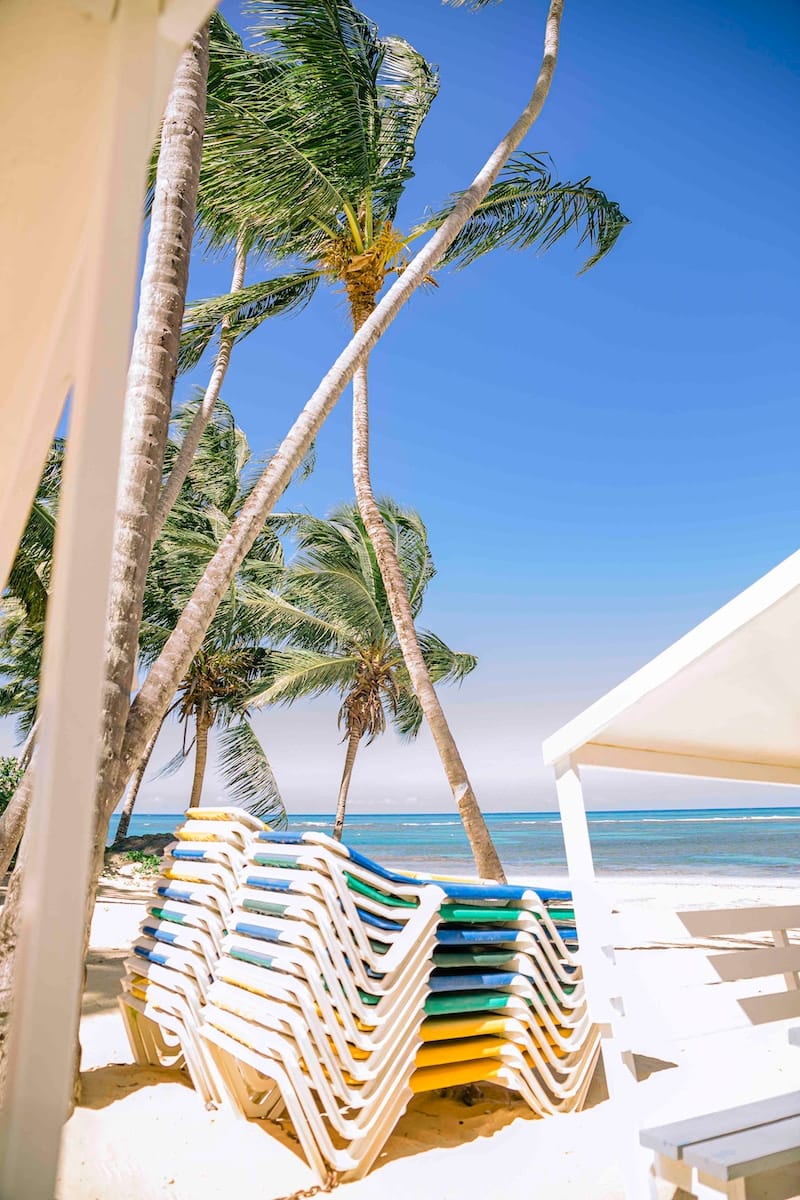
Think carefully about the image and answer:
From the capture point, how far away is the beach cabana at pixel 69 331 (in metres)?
0.75

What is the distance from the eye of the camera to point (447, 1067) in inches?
139

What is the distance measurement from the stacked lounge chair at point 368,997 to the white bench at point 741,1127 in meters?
0.95

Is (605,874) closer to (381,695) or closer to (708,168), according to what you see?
(381,695)

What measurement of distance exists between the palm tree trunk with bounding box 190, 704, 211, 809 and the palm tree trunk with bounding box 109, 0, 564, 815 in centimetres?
1476

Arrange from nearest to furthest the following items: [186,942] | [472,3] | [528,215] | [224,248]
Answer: [186,942] < [224,248] < [472,3] < [528,215]

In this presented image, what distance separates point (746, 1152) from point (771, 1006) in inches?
48.7

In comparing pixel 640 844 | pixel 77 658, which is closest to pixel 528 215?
pixel 77 658

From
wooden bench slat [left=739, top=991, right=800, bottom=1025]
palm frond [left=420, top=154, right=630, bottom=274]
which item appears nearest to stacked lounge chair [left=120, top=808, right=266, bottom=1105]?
wooden bench slat [left=739, top=991, right=800, bottom=1025]

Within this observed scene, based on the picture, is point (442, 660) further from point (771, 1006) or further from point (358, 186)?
point (771, 1006)

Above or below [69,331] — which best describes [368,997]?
below

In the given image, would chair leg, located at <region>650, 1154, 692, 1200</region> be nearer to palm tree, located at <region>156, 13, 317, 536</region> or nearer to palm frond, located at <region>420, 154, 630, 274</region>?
palm tree, located at <region>156, 13, 317, 536</region>

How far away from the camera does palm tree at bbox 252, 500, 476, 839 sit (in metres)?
18.3

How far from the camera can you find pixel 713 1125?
7.32 ft

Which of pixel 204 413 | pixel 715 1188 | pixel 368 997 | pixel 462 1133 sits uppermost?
pixel 204 413
